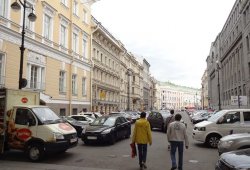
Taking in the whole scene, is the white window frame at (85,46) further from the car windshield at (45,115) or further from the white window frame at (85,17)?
the car windshield at (45,115)

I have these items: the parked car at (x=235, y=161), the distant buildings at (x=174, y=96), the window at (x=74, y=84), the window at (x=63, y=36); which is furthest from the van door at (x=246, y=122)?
the distant buildings at (x=174, y=96)

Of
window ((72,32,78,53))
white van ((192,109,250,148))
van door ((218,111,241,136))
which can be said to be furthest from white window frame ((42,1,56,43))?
van door ((218,111,241,136))

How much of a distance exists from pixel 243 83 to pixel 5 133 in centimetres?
4389

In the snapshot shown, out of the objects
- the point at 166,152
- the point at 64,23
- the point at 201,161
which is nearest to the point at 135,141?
the point at 201,161

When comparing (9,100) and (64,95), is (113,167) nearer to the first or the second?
(9,100)

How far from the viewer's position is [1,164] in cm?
1015

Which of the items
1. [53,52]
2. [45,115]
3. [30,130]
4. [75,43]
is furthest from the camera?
[75,43]

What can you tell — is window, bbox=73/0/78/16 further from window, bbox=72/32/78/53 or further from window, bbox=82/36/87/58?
window, bbox=82/36/87/58

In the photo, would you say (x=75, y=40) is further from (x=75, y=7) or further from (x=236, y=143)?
(x=236, y=143)

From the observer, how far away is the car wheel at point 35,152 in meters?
10.8

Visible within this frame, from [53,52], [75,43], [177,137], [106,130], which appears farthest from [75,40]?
[177,137]

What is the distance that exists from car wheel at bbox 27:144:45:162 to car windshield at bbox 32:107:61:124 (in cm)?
93

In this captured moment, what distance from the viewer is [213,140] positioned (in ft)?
47.9

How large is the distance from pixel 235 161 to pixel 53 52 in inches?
979
